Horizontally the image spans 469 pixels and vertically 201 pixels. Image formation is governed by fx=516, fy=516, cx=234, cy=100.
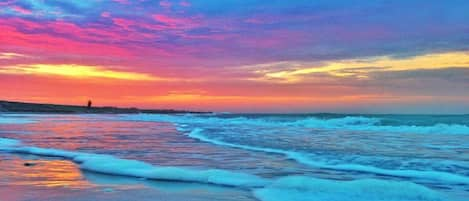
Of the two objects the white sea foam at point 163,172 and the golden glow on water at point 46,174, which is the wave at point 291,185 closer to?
the white sea foam at point 163,172

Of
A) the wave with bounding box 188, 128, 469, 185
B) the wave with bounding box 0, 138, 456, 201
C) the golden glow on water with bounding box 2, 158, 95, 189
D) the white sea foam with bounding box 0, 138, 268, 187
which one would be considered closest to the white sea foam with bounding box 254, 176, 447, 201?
the wave with bounding box 0, 138, 456, 201

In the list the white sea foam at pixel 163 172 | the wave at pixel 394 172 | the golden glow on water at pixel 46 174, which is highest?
the wave at pixel 394 172

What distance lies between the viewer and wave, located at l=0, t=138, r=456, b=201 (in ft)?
22.0

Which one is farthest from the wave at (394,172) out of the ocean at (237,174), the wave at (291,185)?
the wave at (291,185)

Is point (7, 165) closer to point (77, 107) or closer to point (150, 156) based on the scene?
point (150, 156)

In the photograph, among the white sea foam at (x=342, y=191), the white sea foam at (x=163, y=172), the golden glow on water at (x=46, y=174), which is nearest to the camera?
the white sea foam at (x=342, y=191)

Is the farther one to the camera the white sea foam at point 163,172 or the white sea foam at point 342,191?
the white sea foam at point 163,172

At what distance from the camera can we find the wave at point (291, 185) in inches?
264

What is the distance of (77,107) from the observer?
104625 mm

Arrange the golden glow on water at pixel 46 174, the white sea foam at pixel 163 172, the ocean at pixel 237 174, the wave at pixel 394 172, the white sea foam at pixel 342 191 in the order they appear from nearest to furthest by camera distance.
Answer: the white sea foam at pixel 342 191, the ocean at pixel 237 174, the golden glow on water at pixel 46 174, the white sea foam at pixel 163 172, the wave at pixel 394 172

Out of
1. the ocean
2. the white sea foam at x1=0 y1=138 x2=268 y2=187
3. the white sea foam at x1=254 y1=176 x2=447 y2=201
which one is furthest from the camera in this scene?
the white sea foam at x1=0 y1=138 x2=268 y2=187

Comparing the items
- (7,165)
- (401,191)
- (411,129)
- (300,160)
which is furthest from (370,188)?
(411,129)

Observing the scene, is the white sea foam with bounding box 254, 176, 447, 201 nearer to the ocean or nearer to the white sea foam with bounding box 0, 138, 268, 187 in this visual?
the ocean

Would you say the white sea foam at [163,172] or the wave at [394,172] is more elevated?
the wave at [394,172]
